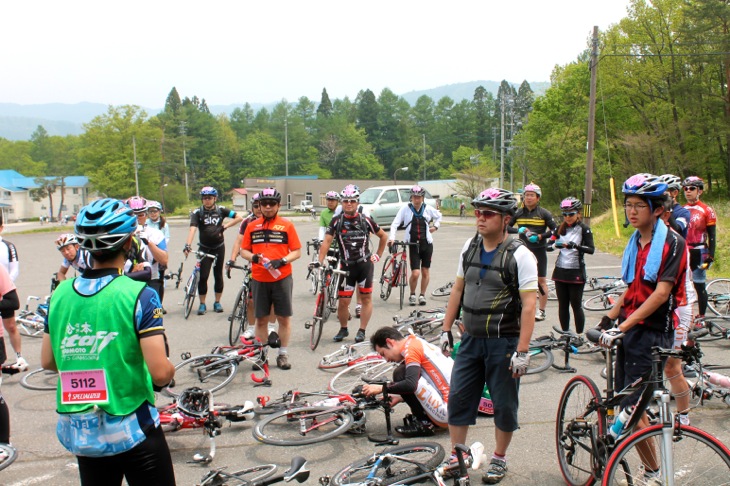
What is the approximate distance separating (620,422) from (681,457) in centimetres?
48

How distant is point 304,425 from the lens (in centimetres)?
514

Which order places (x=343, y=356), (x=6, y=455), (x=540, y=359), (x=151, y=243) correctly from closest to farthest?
(x=6, y=455) < (x=540, y=359) < (x=343, y=356) < (x=151, y=243)

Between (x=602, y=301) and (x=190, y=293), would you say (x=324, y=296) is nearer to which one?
(x=190, y=293)

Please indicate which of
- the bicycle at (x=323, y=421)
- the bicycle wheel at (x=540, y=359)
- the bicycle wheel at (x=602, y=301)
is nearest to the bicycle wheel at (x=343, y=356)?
the bicycle at (x=323, y=421)

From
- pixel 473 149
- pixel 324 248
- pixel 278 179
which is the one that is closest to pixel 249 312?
pixel 324 248

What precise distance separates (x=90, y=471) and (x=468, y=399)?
2.58m

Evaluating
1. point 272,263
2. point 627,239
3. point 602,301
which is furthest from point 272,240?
point 627,239

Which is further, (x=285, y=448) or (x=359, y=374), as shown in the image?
(x=359, y=374)

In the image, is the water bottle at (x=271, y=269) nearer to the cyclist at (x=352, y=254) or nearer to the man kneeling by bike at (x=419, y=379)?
the cyclist at (x=352, y=254)

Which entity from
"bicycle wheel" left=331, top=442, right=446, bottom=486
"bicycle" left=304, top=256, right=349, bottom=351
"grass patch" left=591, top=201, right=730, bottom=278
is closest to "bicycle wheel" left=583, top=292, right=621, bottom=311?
"bicycle" left=304, top=256, right=349, bottom=351

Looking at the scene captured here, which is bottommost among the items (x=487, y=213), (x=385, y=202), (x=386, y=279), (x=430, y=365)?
(x=386, y=279)

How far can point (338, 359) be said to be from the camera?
24.4ft

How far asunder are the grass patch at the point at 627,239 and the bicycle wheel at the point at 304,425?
12058 millimetres

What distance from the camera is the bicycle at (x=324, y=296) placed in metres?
8.30
